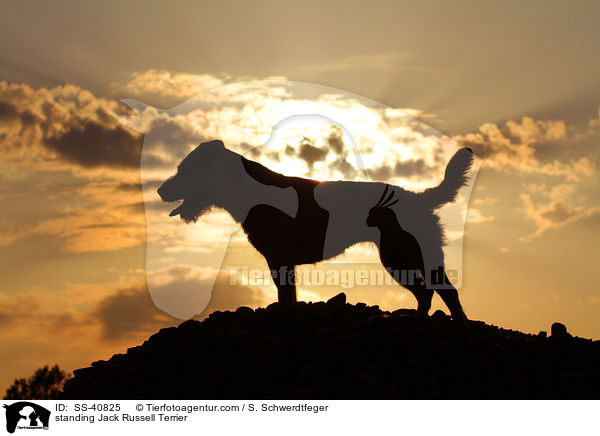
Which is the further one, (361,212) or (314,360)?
(361,212)

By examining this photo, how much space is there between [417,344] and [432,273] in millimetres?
2553

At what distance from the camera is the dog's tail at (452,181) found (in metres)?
10.6

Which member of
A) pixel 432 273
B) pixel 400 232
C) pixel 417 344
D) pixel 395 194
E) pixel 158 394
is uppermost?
pixel 395 194

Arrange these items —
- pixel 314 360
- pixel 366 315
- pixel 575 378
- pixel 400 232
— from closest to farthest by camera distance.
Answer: pixel 575 378 → pixel 314 360 → pixel 366 315 → pixel 400 232

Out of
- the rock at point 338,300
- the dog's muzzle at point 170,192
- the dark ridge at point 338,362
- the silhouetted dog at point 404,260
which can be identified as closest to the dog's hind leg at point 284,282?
the dark ridge at point 338,362

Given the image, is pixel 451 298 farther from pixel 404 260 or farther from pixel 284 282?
pixel 284 282

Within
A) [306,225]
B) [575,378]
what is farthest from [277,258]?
[575,378]

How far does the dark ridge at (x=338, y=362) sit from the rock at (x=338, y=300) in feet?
0.70

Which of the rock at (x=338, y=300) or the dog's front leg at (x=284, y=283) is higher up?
the dog's front leg at (x=284, y=283)

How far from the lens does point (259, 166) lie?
11266 mm

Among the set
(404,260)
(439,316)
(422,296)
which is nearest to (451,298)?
(422,296)

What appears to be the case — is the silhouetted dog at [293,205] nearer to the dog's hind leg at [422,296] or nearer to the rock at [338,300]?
the dog's hind leg at [422,296]

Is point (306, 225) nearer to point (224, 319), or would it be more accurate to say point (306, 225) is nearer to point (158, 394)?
A: point (224, 319)
